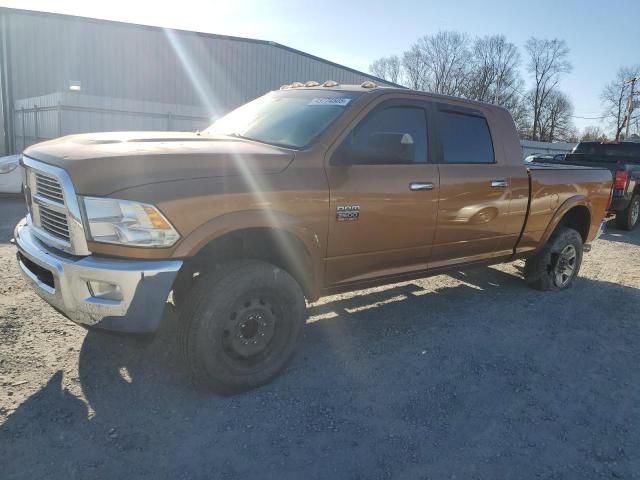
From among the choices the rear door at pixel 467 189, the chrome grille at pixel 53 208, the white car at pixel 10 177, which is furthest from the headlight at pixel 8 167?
the rear door at pixel 467 189

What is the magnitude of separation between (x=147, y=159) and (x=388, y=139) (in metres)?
1.63

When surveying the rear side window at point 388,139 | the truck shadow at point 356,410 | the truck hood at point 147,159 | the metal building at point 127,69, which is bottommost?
the truck shadow at point 356,410

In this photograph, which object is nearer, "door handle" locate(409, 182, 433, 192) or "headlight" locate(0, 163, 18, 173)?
"door handle" locate(409, 182, 433, 192)

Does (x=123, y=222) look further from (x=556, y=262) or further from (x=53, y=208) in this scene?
(x=556, y=262)

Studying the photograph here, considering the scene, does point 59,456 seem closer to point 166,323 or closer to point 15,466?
point 15,466

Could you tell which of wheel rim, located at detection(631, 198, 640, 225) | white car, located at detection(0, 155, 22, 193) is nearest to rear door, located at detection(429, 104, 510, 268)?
wheel rim, located at detection(631, 198, 640, 225)

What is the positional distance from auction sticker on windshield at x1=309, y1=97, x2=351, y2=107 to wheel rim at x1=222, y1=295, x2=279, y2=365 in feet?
5.24

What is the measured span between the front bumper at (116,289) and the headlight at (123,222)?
0.12m

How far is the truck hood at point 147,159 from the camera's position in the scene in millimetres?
2646

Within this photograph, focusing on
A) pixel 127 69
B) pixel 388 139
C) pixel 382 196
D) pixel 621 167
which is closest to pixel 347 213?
pixel 382 196

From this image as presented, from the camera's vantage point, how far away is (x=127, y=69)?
67.4 ft

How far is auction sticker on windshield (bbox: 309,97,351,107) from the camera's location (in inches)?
147

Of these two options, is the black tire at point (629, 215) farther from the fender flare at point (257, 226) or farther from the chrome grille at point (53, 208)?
the chrome grille at point (53, 208)

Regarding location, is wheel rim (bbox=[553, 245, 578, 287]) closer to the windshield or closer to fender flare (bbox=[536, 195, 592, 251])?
fender flare (bbox=[536, 195, 592, 251])
